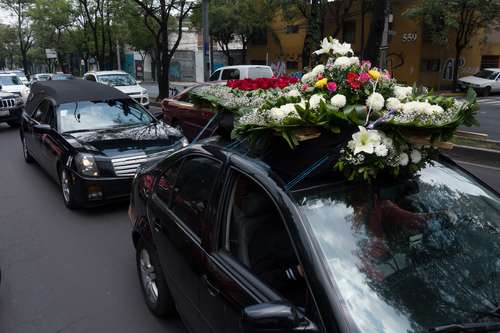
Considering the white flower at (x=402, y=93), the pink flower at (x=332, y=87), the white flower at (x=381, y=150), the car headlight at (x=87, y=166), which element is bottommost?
the car headlight at (x=87, y=166)

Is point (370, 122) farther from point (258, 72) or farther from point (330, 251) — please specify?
point (258, 72)

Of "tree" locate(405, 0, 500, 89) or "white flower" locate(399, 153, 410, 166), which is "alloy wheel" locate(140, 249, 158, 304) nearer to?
"white flower" locate(399, 153, 410, 166)

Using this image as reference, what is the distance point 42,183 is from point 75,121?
1514 millimetres

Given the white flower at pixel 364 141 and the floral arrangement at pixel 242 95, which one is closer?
the white flower at pixel 364 141

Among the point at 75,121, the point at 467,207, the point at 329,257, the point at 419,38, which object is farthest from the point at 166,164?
the point at 419,38

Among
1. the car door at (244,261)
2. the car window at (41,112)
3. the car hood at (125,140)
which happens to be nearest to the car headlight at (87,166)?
the car hood at (125,140)

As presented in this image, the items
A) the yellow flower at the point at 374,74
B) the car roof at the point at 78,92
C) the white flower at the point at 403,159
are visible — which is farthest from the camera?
the car roof at the point at 78,92

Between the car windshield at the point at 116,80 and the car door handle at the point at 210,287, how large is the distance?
16742 millimetres

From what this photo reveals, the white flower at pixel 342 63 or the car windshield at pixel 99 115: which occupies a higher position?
the white flower at pixel 342 63

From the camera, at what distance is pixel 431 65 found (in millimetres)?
32312

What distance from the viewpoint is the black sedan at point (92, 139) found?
587 cm

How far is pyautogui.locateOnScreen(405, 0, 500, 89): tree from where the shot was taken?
25.8 meters

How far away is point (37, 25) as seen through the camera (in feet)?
151

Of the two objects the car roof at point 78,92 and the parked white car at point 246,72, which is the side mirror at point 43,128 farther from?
the parked white car at point 246,72
